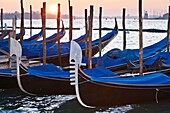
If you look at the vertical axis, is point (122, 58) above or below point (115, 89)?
above

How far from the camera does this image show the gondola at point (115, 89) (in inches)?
287

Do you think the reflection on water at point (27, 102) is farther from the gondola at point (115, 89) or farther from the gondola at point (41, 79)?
the gondola at point (115, 89)

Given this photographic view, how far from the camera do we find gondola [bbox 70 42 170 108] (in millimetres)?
7277

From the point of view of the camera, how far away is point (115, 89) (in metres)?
7.50

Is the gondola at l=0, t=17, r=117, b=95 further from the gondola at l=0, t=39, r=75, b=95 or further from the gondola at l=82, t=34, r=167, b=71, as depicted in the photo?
the gondola at l=82, t=34, r=167, b=71

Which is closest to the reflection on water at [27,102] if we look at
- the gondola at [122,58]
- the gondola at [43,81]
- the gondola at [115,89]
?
the gondola at [43,81]

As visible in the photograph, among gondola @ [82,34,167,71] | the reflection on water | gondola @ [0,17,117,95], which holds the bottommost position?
the reflection on water

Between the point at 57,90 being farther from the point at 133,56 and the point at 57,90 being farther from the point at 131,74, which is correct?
the point at 133,56

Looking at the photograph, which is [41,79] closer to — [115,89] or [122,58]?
[115,89]

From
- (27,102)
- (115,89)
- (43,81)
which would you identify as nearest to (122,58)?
(43,81)

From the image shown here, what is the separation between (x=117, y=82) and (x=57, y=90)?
1940 mm

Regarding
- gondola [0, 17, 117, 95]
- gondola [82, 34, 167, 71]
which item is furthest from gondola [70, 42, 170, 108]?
gondola [82, 34, 167, 71]

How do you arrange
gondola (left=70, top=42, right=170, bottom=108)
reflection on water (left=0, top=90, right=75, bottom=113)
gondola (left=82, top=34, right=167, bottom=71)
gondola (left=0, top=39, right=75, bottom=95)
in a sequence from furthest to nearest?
gondola (left=82, top=34, right=167, bottom=71), gondola (left=0, top=39, right=75, bottom=95), reflection on water (left=0, top=90, right=75, bottom=113), gondola (left=70, top=42, right=170, bottom=108)

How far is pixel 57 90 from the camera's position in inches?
350
